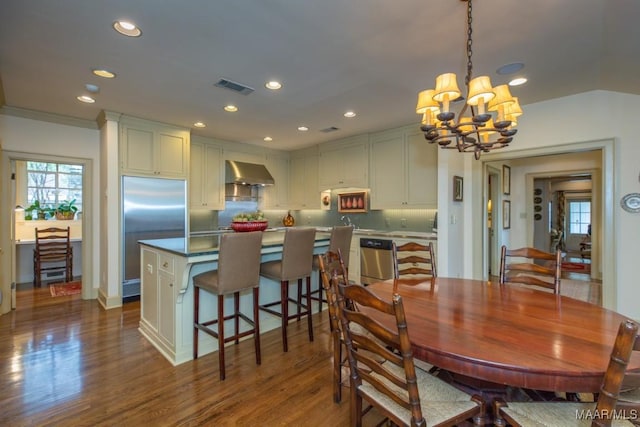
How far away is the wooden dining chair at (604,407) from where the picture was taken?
0.82m

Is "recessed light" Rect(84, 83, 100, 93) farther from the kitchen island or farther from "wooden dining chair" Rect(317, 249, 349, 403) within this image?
"wooden dining chair" Rect(317, 249, 349, 403)

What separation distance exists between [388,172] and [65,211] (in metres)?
5.95

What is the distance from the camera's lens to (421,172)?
14.9ft

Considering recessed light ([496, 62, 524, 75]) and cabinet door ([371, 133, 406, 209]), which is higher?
recessed light ([496, 62, 524, 75])

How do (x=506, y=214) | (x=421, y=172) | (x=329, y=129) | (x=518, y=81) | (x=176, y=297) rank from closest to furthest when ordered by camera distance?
(x=176, y=297), (x=518, y=81), (x=421, y=172), (x=329, y=129), (x=506, y=214)

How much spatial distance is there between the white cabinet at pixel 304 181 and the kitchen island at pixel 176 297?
10.3 ft

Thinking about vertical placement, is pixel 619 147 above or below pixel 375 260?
above

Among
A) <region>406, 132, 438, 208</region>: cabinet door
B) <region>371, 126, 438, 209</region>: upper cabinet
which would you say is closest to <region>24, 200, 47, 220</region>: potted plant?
<region>371, 126, 438, 209</region>: upper cabinet

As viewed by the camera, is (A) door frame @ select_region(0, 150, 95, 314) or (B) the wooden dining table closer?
(B) the wooden dining table

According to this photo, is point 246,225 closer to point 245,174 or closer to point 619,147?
point 245,174

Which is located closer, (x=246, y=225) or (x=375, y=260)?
(x=246, y=225)

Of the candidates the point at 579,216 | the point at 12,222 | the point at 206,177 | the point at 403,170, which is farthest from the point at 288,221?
the point at 579,216

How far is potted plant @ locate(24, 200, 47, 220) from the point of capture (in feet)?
17.6

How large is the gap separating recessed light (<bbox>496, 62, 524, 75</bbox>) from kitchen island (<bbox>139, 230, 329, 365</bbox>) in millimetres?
2572
